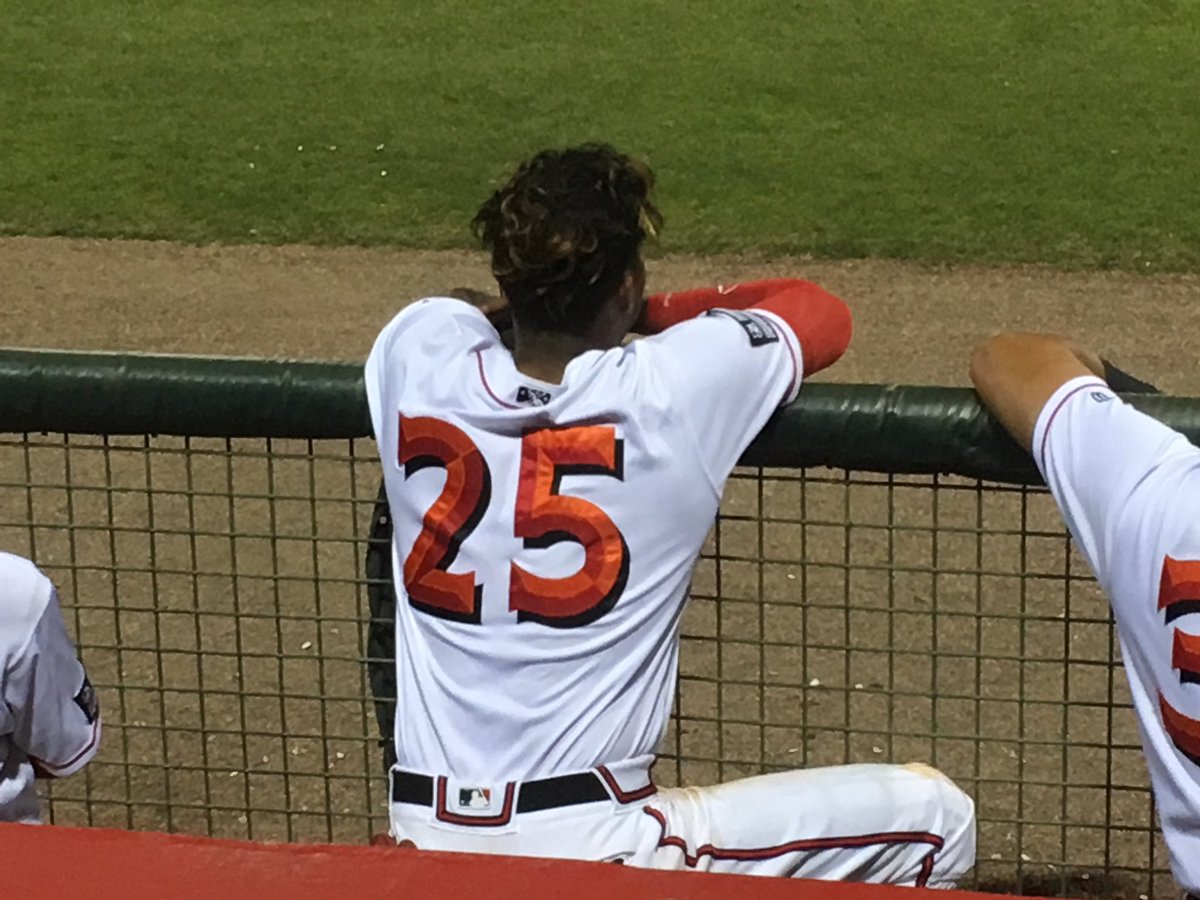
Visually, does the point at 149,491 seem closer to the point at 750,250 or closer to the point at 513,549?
the point at 513,549

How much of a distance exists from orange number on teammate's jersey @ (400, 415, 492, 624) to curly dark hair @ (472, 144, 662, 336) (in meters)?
0.21

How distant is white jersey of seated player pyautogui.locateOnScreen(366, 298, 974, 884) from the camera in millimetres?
2162

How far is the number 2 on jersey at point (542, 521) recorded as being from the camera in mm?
2156

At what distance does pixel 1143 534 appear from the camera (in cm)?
183

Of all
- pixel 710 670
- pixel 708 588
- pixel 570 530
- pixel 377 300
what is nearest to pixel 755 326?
pixel 570 530

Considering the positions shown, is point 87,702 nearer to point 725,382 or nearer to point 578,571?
point 578,571

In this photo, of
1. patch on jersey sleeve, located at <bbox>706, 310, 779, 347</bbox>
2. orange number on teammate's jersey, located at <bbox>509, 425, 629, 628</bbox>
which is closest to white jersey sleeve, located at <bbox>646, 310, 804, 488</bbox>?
patch on jersey sleeve, located at <bbox>706, 310, 779, 347</bbox>

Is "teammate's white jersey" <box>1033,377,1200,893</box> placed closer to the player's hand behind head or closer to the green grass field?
the player's hand behind head

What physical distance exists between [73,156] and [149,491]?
6.84 m

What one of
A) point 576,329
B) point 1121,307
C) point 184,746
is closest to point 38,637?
point 576,329

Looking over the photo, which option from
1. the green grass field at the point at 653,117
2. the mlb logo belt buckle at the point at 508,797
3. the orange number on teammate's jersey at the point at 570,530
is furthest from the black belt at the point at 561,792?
the green grass field at the point at 653,117

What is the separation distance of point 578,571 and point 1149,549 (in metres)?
0.69

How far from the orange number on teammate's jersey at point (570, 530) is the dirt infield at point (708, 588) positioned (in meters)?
0.31

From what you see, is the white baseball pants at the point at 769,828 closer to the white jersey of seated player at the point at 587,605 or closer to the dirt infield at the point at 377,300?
the white jersey of seated player at the point at 587,605
